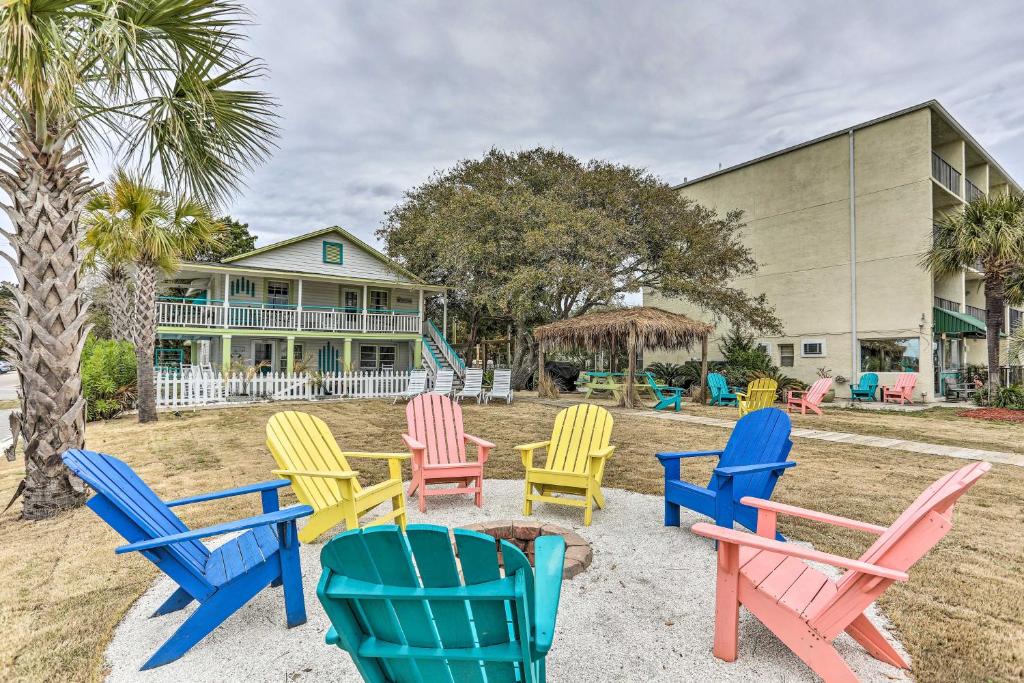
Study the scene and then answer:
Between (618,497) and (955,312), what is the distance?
794 inches

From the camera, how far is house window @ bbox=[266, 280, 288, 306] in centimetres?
2033

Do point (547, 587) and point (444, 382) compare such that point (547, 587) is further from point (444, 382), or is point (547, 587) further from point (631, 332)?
point (444, 382)

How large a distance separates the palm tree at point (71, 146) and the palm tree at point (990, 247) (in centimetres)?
1856

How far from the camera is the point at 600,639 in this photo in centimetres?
267

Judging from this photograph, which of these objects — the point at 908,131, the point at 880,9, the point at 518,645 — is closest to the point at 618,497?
the point at 518,645

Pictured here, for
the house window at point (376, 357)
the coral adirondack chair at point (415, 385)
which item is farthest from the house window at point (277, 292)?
the coral adirondack chair at point (415, 385)

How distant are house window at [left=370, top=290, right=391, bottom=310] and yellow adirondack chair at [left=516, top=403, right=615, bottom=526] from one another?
18689mm

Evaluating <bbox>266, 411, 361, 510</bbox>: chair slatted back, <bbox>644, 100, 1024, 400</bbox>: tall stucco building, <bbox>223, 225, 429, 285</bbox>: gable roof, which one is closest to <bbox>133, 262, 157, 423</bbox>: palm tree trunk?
<bbox>223, 225, 429, 285</bbox>: gable roof

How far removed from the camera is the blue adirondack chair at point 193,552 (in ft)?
7.47

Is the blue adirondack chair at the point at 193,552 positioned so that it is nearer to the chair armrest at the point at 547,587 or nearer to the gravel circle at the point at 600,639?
the gravel circle at the point at 600,639

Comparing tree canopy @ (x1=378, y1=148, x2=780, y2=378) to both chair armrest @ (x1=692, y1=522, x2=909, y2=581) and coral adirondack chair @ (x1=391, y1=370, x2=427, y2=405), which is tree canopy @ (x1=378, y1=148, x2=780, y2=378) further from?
chair armrest @ (x1=692, y1=522, x2=909, y2=581)

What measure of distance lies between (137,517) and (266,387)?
14850mm

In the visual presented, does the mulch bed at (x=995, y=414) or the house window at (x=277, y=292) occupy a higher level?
the house window at (x=277, y=292)

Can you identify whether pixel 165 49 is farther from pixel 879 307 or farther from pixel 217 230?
pixel 879 307
